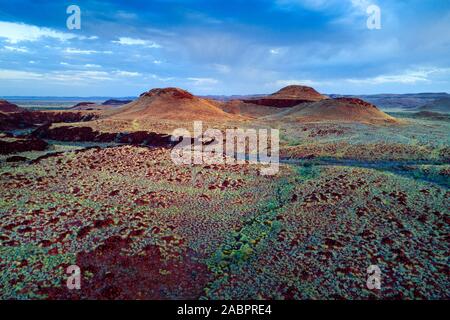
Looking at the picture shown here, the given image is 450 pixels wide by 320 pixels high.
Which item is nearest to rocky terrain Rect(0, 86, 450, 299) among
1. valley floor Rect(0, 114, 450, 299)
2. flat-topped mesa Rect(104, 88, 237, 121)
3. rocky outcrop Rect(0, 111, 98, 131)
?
valley floor Rect(0, 114, 450, 299)

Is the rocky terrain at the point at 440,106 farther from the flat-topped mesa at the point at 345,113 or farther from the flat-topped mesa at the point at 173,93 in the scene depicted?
the flat-topped mesa at the point at 173,93

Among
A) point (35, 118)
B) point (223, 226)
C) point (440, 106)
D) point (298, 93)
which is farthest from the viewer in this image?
point (440, 106)

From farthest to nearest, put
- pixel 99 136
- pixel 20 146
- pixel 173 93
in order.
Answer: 1. pixel 173 93
2. pixel 99 136
3. pixel 20 146

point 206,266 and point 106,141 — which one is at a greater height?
point 106,141

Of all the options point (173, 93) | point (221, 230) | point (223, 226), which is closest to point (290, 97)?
point (173, 93)

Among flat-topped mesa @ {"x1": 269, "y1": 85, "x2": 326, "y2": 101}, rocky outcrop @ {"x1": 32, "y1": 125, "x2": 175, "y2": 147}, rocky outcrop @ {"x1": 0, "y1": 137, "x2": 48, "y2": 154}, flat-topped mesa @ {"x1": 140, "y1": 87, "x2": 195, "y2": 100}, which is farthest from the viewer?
flat-topped mesa @ {"x1": 269, "y1": 85, "x2": 326, "y2": 101}

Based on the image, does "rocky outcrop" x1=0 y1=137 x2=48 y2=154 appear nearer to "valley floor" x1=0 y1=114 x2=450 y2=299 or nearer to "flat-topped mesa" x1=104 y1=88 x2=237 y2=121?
"valley floor" x1=0 y1=114 x2=450 y2=299

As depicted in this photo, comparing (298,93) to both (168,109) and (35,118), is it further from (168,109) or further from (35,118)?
(35,118)
